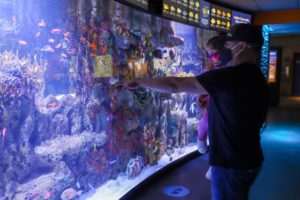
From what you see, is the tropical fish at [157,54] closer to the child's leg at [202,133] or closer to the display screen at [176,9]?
the display screen at [176,9]

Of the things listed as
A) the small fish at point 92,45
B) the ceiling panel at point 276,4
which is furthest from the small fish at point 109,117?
the ceiling panel at point 276,4

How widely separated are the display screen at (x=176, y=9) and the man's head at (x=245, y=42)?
2116 millimetres

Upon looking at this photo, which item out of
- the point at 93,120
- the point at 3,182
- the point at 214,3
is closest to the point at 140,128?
the point at 93,120

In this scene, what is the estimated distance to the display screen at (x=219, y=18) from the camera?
5043 mm

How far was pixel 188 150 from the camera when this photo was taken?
4621 millimetres

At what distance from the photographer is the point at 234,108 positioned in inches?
62.4

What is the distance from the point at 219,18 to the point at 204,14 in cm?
55

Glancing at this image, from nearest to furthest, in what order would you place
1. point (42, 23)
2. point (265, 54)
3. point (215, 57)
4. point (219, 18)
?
point (42, 23), point (215, 57), point (219, 18), point (265, 54)

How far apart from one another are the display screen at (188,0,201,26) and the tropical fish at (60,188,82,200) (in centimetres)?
288

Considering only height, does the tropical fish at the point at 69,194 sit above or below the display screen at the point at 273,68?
below

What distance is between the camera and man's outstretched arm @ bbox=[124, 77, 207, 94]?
1.57m

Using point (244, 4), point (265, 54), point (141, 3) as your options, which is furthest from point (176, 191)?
point (265, 54)

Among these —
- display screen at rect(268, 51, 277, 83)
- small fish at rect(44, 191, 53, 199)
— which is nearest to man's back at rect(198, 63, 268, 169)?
small fish at rect(44, 191, 53, 199)

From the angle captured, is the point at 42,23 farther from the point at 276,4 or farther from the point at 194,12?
the point at 276,4
